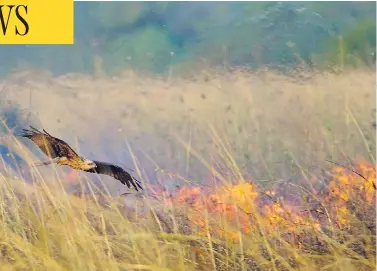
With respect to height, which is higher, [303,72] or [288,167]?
[303,72]

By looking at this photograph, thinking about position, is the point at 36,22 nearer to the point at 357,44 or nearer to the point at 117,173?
the point at 117,173

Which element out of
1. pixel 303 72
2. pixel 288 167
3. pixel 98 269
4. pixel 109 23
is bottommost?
pixel 98 269

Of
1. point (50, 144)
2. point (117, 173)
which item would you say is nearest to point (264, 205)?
point (117, 173)

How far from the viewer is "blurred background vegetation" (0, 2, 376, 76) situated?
2.29m

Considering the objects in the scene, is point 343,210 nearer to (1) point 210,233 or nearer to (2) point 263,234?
(2) point 263,234

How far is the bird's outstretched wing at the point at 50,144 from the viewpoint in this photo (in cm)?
234

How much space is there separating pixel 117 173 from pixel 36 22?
613mm

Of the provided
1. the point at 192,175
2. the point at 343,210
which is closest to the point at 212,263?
the point at 192,175

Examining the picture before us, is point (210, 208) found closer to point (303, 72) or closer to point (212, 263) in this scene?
point (212, 263)

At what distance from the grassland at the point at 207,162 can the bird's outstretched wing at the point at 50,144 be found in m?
0.03

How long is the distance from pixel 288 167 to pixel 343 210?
0.81 ft

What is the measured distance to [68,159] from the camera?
7.71 ft

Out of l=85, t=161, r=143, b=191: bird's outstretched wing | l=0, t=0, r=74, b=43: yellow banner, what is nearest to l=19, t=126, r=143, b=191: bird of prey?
l=85, t=161, r=143, b=191: bird's outstretched wing

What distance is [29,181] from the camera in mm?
2344
